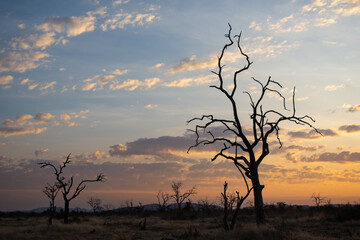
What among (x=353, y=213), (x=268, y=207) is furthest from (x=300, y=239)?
(x=268, y=207)

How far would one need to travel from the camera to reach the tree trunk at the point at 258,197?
64.0 feet

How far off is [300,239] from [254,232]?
2.03 m

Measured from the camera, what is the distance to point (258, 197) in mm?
20016

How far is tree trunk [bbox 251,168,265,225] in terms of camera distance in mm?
19516

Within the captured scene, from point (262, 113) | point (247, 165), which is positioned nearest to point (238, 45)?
point (262, 113)

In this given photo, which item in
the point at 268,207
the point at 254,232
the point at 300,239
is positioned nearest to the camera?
the point at 300,239

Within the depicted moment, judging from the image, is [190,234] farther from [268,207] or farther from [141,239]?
[268,207]

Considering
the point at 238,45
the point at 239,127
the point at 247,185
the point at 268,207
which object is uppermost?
the point at 238,45

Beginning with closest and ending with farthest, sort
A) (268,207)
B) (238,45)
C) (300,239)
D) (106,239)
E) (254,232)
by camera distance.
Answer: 1. (300,239)
2. (254,232)
3. (106,239)
4. (238,45)
5. (268,207)

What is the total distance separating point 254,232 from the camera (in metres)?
15.8

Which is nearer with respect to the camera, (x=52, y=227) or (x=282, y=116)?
(x=282, y=116)

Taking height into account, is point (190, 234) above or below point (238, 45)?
below

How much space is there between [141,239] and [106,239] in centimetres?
232

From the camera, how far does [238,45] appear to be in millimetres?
21562
